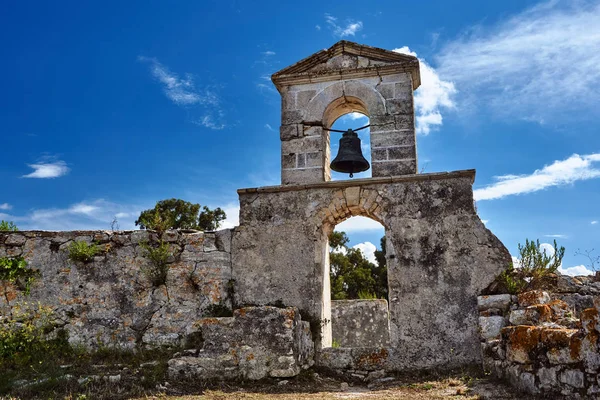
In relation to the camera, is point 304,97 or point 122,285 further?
point 304,97

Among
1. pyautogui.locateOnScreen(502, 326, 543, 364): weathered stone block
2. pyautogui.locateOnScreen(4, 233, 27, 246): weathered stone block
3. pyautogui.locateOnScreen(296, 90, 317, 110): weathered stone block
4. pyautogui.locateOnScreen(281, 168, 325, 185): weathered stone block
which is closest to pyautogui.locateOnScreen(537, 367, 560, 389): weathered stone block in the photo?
pyautogui.locateOnScreen(502, 326, 543, 364): weathered stone block

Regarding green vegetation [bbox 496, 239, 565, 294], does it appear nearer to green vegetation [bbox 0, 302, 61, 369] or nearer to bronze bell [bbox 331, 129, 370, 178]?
bronze bell [bbox 331, 129, 370, 178]

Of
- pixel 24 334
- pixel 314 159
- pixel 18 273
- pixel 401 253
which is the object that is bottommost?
pixel 24 334

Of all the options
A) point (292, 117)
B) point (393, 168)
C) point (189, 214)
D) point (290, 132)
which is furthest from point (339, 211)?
point (189, 214)

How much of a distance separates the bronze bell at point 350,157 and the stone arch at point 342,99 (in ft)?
1.33

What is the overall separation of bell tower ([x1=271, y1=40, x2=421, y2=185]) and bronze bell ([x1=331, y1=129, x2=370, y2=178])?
22cm

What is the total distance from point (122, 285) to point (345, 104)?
4234mm

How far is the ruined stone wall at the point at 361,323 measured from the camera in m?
10.6

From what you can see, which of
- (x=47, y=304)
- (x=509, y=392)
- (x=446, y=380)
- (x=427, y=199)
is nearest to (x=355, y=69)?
(x=427, y=199)

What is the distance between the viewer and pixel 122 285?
7.85 metres

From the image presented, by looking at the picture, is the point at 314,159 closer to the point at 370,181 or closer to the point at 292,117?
the point at 292,117

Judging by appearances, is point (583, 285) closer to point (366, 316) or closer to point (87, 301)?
point (366, 316)

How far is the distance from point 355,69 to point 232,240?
3.11 metres

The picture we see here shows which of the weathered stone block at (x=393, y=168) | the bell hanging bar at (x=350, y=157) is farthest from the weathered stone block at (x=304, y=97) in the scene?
the weathered stone block at (x=393, y=168)
